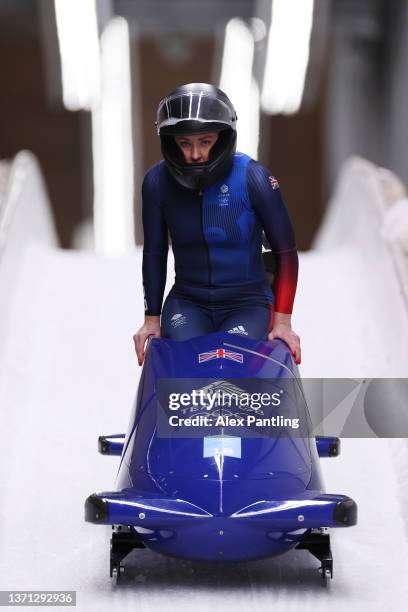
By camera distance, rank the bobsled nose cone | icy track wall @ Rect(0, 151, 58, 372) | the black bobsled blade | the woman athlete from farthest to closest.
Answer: icy track wall @ Rect(0, 151, 58, 372)
the black bobsled blade
the woman athlete
the bobsled nose cone

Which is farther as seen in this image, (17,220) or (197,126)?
(17,220)

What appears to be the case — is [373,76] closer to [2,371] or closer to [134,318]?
[134,318]

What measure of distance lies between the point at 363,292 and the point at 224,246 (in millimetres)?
2179

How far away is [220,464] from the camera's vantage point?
2.91m

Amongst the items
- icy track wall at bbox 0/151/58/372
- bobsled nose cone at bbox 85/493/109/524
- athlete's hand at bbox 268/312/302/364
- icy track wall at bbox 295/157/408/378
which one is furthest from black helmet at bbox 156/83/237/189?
icy track wall at bbox 0/151/58/372

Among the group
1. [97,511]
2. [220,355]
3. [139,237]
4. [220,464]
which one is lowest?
[97,511]

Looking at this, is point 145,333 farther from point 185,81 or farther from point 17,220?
point 185,81

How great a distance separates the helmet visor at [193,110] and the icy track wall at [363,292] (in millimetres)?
1466

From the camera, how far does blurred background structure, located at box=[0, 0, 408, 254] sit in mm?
8891

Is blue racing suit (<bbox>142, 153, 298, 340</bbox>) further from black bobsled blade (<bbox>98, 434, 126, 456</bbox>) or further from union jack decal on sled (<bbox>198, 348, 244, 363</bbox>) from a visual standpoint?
black bobsled blade (<bbox>98, 434, 126, 456</bbox>)

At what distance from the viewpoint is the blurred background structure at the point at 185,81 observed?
29.2 ft

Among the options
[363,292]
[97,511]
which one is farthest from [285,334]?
[363,292]

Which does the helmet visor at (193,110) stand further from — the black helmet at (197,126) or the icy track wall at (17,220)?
the icy track wall at (17,220)

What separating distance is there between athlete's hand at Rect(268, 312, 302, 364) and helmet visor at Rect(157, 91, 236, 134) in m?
0.58
